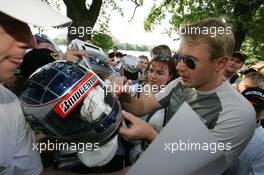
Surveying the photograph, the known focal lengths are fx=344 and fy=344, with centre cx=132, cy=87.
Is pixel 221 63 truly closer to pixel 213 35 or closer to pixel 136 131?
pixel 213 35

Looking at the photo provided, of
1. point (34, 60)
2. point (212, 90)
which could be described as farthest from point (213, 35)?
point (34, 60)

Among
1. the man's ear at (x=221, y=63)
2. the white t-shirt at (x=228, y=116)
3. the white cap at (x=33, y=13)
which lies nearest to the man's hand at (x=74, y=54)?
the white cap at (x=33, y=13)

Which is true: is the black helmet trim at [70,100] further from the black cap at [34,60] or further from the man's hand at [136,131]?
the black cap at [34,60]

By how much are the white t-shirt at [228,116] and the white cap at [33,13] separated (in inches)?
40.6

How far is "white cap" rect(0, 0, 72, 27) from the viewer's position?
105cm

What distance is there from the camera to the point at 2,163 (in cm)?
134

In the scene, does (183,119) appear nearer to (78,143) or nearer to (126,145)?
(78,143)

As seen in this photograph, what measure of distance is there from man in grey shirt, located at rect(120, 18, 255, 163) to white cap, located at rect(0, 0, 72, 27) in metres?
1.06

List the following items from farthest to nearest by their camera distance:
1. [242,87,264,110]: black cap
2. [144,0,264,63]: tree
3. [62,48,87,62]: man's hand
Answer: [144,0,264,63]: tree → [242,87,264,110]: black cap → [62,48,87,62]: man's hand

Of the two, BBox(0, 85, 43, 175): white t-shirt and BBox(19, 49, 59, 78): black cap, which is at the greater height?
BBox(19, 49, 59, 78): black cap

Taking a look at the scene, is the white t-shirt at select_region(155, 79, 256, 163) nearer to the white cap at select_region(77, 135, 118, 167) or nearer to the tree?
the white cap at select_region(77, 135, 118, 167)

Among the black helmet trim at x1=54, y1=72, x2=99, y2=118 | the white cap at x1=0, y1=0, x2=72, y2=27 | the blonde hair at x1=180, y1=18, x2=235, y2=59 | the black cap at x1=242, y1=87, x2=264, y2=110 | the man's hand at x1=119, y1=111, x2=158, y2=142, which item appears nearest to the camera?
the white cap at x1=0, y1=0, x2=72, y2=27

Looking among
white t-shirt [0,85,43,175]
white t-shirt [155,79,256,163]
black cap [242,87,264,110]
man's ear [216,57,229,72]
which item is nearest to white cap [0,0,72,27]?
white t-shirt [0,85,43,175]

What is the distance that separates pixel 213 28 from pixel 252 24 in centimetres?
1230
